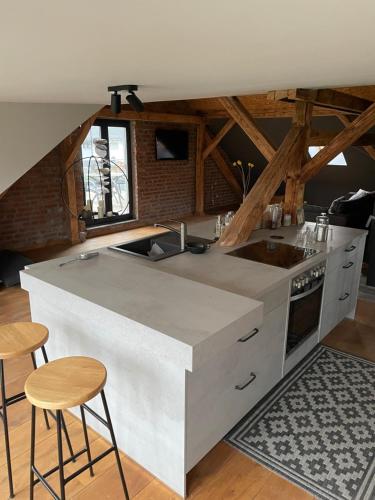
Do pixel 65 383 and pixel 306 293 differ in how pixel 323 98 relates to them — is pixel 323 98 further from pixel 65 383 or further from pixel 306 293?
pixel 65 383

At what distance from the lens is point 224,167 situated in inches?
352

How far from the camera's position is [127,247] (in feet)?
9.28

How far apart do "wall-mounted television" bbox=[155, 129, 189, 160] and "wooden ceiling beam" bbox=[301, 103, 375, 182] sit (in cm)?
438

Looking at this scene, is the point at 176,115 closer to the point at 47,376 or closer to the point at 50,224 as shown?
the point at 50,224

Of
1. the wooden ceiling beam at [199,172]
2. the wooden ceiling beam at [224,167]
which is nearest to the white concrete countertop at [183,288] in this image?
the wooden ceiling beam at [199,172]

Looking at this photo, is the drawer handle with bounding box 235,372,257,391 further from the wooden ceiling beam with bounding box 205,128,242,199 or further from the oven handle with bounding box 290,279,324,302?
the wooden ceiling beam with bounding box 205,128,242,199

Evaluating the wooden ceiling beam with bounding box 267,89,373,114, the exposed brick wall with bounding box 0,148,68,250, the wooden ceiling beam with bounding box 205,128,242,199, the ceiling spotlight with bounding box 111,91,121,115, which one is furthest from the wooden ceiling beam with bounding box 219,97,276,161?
the wooden ceiling beam with bounding box 205,128,242,199

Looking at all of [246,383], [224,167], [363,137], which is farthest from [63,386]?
[224,167]

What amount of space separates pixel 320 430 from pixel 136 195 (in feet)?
19.0

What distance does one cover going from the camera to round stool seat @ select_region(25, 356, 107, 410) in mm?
1378

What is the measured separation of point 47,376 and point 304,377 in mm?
1901

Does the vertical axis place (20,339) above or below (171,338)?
below

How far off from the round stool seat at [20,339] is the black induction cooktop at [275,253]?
4.77ft

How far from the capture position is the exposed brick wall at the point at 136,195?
18.2ft
